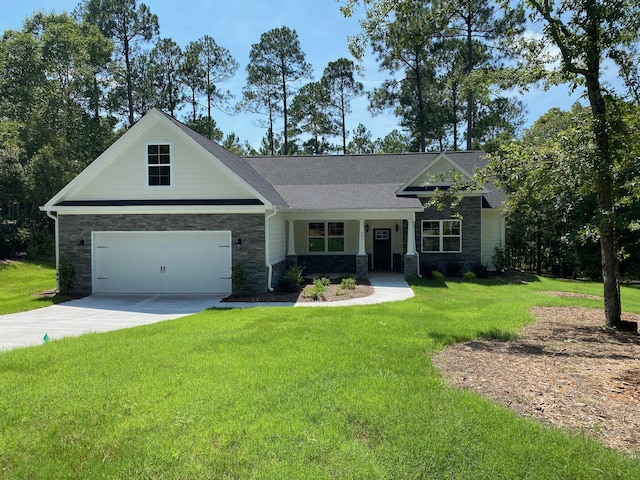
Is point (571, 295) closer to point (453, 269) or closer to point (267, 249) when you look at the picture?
point (453, 269)

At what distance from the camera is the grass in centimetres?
1252

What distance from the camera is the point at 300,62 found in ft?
121

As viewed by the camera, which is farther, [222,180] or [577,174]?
[222,180]

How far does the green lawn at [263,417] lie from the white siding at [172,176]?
729 centimetres

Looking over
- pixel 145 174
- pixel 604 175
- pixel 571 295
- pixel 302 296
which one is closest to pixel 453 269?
pixel 571 295

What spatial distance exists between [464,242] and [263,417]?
16152 millimetres

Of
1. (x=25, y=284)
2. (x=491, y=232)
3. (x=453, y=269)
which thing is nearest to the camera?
(x=25, y=284)

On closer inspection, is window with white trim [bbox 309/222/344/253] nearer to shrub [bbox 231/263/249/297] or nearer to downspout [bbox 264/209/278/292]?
downspout [bbox 264/209/278/292]

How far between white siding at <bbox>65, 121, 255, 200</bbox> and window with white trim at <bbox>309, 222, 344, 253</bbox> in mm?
6547

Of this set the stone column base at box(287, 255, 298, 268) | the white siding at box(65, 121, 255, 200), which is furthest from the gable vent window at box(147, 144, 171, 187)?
the stone column base at box(287, 255, 298, 268)

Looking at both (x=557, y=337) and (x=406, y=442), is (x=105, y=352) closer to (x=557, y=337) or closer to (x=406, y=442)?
(x=406, y=442)

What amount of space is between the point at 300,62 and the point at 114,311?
100 ft

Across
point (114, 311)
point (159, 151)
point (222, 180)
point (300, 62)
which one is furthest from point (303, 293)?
point (300, 62)

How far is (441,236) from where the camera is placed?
753 inches
